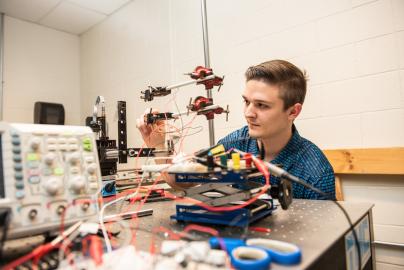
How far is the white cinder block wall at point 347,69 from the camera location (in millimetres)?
1414

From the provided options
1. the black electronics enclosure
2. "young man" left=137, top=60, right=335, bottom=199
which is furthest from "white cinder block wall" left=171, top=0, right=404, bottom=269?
the black electronics enclosure

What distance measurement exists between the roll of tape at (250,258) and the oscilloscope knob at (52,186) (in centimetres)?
34

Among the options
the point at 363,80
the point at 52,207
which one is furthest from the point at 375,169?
the point at 52,207

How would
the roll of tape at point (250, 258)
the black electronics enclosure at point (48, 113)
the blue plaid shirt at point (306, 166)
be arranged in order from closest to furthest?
the roll of tape at point (250, 258) < the blue plaid shirt at point (306, 166) < the black electronics enclosure at point (48, 113)

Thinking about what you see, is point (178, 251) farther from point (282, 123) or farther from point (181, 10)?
point (181, 10)

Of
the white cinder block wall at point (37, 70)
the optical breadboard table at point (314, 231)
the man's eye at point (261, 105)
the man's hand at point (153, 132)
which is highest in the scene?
the white cinder block wall at point (37, 70)

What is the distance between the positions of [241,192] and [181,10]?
7.18ft

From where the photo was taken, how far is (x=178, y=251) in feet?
1.55

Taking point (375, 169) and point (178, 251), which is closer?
point (178, 251)

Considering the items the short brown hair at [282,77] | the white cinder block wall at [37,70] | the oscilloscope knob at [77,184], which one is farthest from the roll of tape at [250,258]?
the white cinder block wall at [37,70]

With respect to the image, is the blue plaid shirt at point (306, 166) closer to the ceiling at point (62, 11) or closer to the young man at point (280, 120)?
the young man at point (280, 120)

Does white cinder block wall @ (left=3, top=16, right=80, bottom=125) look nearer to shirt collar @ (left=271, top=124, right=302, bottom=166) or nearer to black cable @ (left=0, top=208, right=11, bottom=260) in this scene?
shirt collar @ (left=271, top=124, right=302, bottom=166)

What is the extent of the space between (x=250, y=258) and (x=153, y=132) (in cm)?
97

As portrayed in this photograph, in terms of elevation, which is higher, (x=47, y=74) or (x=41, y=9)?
(x=41, y=9)
